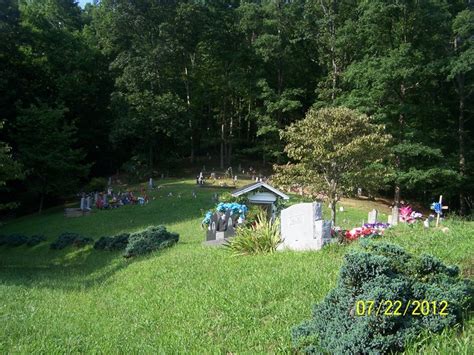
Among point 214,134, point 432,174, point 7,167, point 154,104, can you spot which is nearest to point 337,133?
point 7,167

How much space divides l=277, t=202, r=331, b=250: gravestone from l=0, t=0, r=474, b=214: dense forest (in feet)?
68.4

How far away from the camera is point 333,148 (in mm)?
15930

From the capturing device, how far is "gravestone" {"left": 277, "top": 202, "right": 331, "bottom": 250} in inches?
367

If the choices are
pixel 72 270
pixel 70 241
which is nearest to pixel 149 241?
pixel 72 270

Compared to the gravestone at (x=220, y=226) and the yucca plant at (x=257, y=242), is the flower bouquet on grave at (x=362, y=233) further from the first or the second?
the gravestone at (x=220, y=226)

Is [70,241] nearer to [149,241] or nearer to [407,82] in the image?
[149,241]

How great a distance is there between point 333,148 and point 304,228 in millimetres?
6927

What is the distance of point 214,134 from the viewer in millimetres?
46406

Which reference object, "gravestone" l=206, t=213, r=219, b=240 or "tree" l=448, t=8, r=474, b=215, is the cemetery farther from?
"tree" l=448, t=8, r=474, b=215

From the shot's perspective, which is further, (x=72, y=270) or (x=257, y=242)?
(x=72, y=270)

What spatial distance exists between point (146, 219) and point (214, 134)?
23786 mm

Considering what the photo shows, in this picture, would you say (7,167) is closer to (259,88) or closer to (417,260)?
(417,260)

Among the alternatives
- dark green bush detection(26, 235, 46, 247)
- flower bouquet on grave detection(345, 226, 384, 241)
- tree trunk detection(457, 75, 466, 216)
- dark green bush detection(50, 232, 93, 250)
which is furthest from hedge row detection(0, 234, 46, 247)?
tree trunk detection(457, 75, 466, 216)

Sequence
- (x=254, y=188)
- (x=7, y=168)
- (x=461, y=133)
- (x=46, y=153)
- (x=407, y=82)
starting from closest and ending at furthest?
(x=7, y=168) < (x=254, y=188) < (x=46, y=153) < (x=461, y=133) < (x=407, y=82)
